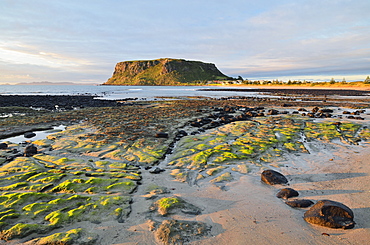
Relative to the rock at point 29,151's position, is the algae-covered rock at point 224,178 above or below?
below

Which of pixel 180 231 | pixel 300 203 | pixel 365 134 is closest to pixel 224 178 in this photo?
pixel 300 203

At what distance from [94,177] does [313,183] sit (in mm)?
7908

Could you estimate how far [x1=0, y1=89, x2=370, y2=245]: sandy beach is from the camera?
4734mm

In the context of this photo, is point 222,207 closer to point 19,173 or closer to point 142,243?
point 142,243

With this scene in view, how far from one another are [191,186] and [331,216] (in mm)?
3982

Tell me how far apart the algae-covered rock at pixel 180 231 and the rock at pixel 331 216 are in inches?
101

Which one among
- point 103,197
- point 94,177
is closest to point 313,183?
point 103,197

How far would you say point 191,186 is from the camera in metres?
7.21

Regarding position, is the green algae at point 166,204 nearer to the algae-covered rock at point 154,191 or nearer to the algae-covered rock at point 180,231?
the algae-covered rock at point 154,191

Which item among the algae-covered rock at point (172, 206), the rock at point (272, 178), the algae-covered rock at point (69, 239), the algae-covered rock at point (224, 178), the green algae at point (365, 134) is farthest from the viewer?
the green algae at point (365, 134)

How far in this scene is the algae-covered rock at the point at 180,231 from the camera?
4.53 metres

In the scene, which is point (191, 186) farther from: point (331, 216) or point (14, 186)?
point (14, 186)

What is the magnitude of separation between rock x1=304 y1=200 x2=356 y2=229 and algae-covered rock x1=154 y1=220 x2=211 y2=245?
256cm

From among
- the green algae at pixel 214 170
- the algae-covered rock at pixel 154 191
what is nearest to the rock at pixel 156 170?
the algae-covered rock at pixel 154 191
